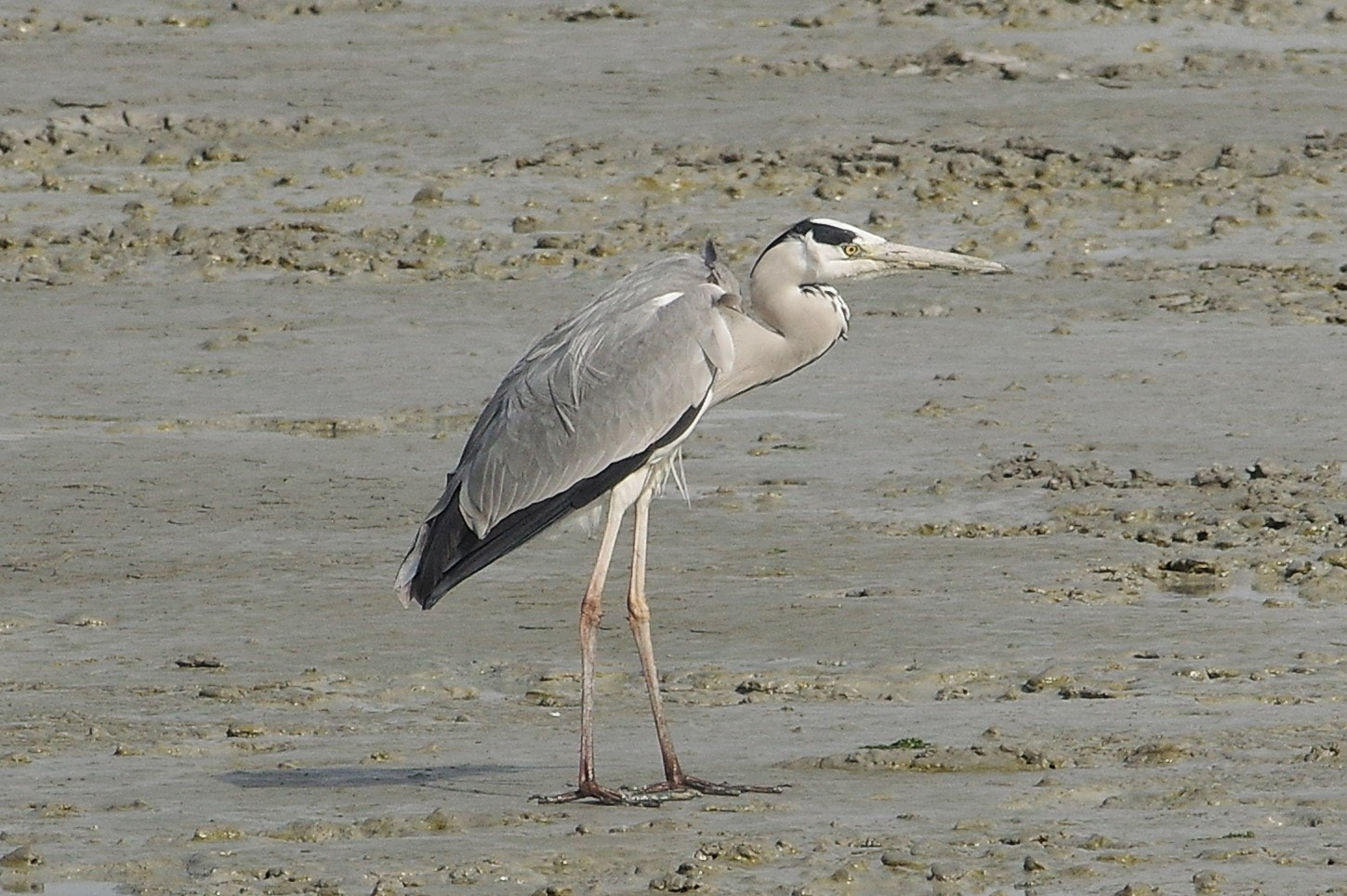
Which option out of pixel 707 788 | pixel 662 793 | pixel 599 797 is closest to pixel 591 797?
pixel 599 797

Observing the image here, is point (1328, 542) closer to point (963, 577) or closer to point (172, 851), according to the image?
point (963, 577)

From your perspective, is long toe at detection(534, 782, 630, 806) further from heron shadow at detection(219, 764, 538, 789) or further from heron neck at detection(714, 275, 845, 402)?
heron neck at detection(714, 275, 845, 402)

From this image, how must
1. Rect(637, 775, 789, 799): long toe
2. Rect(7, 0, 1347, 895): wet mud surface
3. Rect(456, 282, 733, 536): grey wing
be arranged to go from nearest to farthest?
Rect(7, 0, 1347, 895): wet mud surface → Rect(637, 775, 789, 799): long toe → Rect(456, 282, 733, 536): grey wing

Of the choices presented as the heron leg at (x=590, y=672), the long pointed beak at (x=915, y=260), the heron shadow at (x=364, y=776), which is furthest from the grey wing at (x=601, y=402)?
the heron shadow at (x=364, y=776)

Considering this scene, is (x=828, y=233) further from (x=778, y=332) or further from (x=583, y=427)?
(x=583, y=427)

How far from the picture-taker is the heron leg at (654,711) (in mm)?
6895

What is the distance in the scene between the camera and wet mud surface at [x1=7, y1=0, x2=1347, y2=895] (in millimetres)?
6672

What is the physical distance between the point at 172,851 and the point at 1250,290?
8470 mm

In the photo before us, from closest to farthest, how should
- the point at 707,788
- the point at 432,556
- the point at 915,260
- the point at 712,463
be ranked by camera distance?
the point at 707,788 < the point at 432,556 < the point at 915,260 < the point at 712,463

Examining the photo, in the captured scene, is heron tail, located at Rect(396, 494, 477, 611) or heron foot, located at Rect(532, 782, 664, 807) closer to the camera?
heron foot, located at Rect(532, 782, 664, 807)

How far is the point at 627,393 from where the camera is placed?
23.8 feet

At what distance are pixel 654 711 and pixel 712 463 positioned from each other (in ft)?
13.1

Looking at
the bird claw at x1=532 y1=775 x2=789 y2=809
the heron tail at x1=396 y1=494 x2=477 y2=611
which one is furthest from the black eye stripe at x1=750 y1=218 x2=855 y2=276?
the bird claw at x1=532 y1=775 x2=789 y2=809

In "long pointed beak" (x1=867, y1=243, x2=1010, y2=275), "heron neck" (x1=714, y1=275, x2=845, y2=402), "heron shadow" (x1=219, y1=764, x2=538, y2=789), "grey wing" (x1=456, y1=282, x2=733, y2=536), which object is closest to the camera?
"heron shadow" (x1=219, y1=764, x2=538, y2=789)
